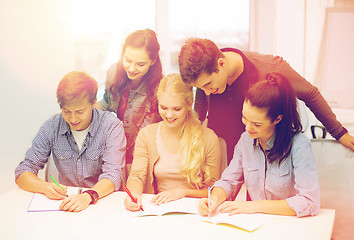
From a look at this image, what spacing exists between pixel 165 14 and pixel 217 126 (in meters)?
0.54

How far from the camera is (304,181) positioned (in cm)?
124

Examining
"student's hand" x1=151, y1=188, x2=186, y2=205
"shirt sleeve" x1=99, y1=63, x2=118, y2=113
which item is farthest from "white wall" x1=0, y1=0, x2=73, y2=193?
"student's hand" x1=151, y1=188, x2=186, y2=205

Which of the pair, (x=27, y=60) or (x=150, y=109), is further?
(x=27, y=60)

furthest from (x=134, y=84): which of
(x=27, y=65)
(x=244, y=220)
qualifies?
(x=244, y=220)

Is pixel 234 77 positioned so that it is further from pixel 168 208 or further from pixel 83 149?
pixel 83 149

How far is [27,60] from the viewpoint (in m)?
1.95

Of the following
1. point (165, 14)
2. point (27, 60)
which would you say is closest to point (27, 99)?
point (27, 60)

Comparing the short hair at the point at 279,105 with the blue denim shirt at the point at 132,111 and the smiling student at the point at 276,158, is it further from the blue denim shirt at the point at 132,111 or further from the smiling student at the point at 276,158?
the blue denim shirt at the point at 132,111

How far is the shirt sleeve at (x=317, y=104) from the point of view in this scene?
57.9 inches

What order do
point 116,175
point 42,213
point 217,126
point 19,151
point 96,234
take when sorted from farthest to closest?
point 19,151
point 217,126
point 116,175
point 42,213
point 96,234

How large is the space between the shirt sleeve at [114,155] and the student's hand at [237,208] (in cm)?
47

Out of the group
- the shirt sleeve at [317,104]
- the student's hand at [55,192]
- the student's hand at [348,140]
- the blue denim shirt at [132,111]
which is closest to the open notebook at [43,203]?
the student's hand at [55,192]

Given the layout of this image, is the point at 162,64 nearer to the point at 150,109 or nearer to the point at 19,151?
the point at 150,109

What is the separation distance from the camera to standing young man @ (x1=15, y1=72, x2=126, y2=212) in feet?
5.18
